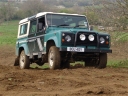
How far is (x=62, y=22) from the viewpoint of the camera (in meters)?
11.6

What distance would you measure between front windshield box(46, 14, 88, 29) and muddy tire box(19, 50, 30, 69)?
2050 millimetres

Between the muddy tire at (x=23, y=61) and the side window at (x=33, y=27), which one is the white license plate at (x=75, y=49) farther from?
the muddy tire at (x=23, y=61)

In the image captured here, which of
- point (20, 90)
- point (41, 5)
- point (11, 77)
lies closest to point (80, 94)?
point (20, 90)

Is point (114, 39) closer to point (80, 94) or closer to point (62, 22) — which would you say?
point (62, 22)

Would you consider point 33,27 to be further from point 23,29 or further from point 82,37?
point 82,37

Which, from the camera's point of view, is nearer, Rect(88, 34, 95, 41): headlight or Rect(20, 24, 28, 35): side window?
Rect(88, 34, 95, 41): headlight

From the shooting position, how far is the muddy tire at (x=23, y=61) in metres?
12.8

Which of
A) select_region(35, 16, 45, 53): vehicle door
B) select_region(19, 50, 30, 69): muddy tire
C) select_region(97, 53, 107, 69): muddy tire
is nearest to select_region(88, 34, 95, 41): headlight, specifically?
select_region(97, 53, 107, 69): muddy tire

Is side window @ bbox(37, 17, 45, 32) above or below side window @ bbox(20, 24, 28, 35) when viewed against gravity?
above

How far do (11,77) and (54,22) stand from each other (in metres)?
3.96

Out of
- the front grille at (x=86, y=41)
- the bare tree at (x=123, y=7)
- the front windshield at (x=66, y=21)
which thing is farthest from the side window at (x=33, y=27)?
the bare tree at (x=123, y=7)

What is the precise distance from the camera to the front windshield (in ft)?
37.6

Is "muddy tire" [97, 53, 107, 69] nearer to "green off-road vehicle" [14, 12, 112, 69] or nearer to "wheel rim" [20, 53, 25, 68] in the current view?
"green off-road vehicle" [14, 12, 112, 69]

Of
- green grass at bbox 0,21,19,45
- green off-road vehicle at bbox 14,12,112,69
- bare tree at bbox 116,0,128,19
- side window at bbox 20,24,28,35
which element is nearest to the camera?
green off-road vehicle at bbox 14,12,112,69
